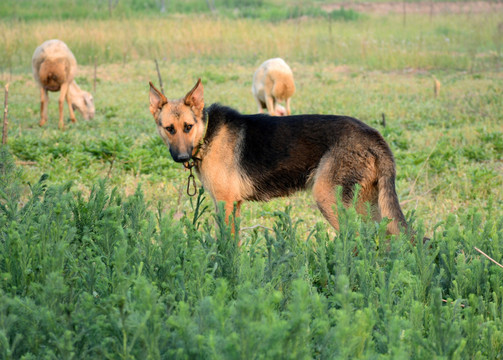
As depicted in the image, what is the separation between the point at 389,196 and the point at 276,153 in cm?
100

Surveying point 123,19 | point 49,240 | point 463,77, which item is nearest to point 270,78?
point 463,77

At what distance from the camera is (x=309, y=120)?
5195 millimetres

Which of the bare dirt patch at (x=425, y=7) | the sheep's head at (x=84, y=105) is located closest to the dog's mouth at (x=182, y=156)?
the sheep's head at (x=84, y=105)

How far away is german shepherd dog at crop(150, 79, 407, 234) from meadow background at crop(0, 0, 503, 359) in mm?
487

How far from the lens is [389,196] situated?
466cm

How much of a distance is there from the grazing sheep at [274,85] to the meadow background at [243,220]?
0.78 m

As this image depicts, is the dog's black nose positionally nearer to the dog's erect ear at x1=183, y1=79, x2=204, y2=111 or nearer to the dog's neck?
the dog's neck

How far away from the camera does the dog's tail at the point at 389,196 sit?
14.6ft

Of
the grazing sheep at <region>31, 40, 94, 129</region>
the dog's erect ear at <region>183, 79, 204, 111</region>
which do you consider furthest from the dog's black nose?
the grazing sheep at <region>31, 40, 94, 129</region>

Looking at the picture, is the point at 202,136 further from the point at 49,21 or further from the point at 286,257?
the point at 49,21

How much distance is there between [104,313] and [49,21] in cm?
2448

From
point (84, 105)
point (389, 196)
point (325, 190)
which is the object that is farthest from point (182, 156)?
point (84, 105)

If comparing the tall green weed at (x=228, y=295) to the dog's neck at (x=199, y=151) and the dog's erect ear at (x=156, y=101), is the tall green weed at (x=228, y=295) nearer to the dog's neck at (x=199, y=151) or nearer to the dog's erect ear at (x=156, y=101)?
the dog's neck at (x=199, y=151)

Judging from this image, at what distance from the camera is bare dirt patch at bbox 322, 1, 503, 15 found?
31.7 m
